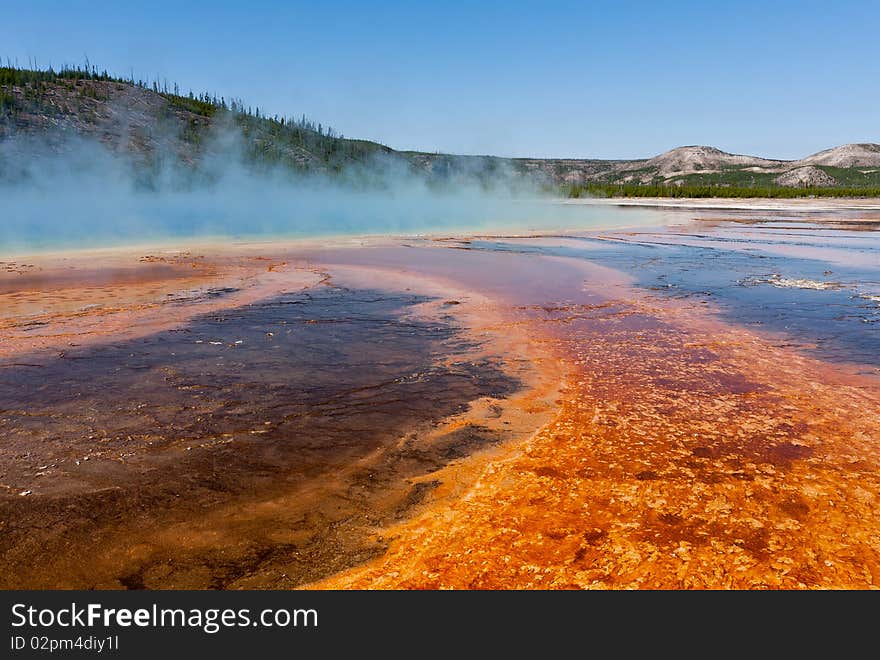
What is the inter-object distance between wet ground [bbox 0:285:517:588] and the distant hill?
6526cm

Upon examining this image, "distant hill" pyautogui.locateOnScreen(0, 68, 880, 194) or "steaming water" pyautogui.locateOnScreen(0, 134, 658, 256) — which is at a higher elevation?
"distant hill" pyautogui.locateOnScreen(0, 68, 880, 194)

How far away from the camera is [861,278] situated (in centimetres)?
1173

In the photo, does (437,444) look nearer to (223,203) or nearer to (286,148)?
(223,203)

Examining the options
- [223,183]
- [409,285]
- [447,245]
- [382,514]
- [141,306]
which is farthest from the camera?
[223,183]

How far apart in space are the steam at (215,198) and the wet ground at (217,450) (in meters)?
14.6

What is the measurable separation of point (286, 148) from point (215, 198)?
119 feet

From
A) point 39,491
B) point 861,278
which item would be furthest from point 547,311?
point 861,278

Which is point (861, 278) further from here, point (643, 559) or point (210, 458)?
point (210, 458)

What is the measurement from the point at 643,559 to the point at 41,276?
13154 mm

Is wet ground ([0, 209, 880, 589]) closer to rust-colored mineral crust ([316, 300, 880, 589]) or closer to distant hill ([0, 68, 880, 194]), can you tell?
rust-colored mineral crust ([316, 300, 880, 589])

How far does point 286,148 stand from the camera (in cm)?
9306

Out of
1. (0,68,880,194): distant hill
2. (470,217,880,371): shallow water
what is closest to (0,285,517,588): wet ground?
(470,217,880,371): shallow water

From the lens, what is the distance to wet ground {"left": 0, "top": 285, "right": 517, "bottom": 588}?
9.15 feet

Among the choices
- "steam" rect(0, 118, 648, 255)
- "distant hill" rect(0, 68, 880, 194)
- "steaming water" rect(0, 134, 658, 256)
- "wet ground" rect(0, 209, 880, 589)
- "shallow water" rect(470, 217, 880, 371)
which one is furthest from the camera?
"distant hill" rect(0, 68, 880, 194)
